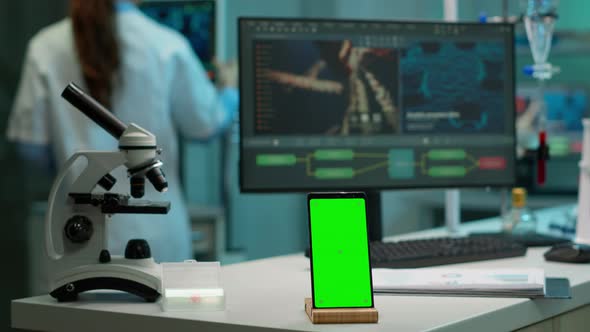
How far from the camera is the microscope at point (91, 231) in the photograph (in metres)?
1.50

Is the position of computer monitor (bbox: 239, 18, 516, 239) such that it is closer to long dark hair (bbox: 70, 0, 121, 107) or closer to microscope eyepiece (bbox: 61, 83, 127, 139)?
microscope eyepiece (bbox: 61, 83, 127, 139)

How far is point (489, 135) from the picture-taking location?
7.04ft

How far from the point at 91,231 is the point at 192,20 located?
200cm

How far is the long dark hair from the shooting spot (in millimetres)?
2723

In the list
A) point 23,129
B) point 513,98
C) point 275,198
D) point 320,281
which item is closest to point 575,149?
point 275,198

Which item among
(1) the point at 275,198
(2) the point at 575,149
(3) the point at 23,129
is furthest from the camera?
(1) the point at 275,198

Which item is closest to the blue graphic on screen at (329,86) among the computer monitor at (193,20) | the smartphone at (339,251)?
the smartphone at (339,251)

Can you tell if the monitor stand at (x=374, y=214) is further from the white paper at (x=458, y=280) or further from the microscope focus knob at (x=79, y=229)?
the microscope focus knob at (x=79, y=229)

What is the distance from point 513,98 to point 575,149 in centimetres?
179

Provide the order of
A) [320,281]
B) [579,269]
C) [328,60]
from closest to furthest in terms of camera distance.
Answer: [320,281], [579,269], [328,60]

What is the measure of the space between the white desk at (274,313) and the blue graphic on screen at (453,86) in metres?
0.52

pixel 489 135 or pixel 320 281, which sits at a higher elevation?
pixel 489 135

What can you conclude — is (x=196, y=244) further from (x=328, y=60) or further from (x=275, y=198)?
(x=328, y=60)

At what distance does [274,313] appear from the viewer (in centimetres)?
142
